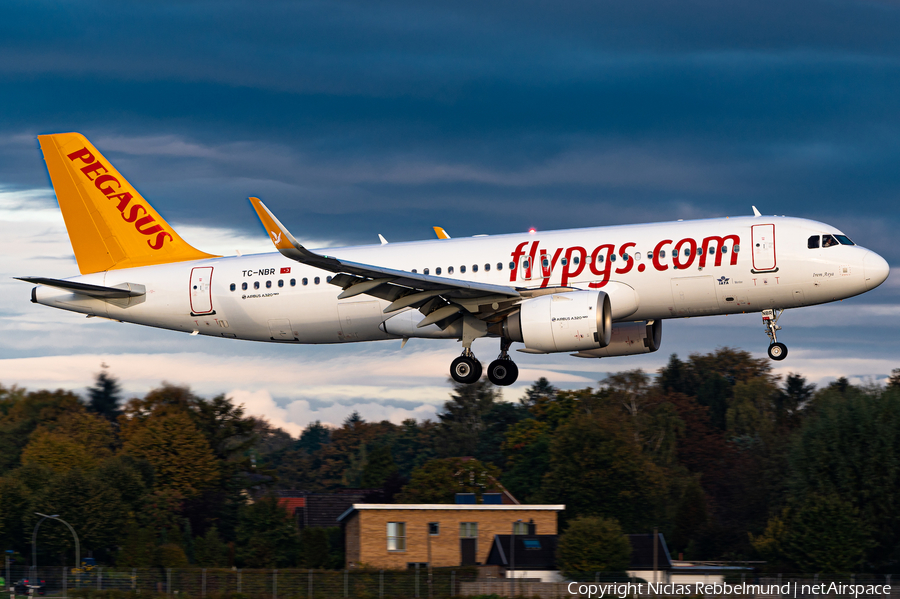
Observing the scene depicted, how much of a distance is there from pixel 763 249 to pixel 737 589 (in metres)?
20.4

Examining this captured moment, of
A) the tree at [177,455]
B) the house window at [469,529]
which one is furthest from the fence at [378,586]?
the tree at [177,455]

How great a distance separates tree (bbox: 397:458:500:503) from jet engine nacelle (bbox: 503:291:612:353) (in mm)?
57616

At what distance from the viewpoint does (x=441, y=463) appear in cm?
9631

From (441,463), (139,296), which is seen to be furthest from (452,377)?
(441,463)

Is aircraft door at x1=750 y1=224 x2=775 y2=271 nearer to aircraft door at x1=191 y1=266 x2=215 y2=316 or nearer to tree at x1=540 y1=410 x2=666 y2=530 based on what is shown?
aircraft door at x1=191 y1=266 x2=215 y2=316

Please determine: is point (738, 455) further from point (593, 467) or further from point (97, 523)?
point (97, 523)

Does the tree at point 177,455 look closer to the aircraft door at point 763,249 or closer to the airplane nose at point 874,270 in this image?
the aircraft door at point 763,249

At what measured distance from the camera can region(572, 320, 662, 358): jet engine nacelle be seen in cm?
3997

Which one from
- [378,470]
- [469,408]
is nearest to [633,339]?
[378,470]

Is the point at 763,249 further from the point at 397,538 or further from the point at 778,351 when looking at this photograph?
the point at 397,538

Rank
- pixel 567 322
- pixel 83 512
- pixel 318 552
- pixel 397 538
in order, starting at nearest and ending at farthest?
pixel 567 322, pixel 397 538, pixel 318 552, pixel 83 512

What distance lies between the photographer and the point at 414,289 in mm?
36312

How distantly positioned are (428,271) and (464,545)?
33794 mm

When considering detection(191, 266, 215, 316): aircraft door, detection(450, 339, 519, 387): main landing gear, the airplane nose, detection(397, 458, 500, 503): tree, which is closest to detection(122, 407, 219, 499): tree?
detection(397, 458, 500, 503): tree
